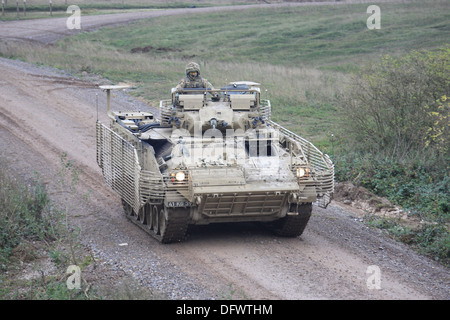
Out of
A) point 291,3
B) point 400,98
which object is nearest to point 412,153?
point 400,98

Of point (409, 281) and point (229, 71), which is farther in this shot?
point (229, 71)

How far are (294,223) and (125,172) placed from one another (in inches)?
138

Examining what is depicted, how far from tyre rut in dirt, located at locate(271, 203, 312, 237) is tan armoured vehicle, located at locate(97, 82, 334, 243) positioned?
2 centimetres

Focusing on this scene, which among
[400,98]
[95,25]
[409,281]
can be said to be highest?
[95,25]

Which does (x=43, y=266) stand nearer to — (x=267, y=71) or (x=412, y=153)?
(x=412, y=153)

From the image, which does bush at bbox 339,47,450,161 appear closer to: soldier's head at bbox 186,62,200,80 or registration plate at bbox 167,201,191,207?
soldier's head at bbox 186,62,200,80

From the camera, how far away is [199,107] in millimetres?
14602

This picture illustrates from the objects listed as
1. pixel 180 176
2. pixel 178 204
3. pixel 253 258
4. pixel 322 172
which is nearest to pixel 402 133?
pixel 322 172

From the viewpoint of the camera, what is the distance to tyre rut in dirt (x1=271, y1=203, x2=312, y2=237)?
12500 millimetres

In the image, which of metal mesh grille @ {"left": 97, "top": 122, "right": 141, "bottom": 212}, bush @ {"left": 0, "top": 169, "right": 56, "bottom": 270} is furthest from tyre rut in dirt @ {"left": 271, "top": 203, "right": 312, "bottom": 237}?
bush @ {"left": 0, "top": 169, "right": 56, "bottom": 270}

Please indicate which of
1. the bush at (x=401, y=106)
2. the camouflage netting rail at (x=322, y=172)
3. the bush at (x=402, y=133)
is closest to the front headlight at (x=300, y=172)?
the camouflage netting rail at (x=322, y=172)

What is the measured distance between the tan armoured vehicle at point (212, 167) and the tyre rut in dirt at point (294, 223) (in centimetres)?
2

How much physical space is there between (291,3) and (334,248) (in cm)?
4643

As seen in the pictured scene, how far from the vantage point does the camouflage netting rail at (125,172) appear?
12117 millimetres
